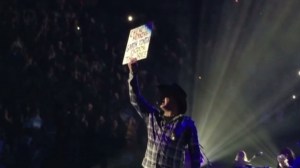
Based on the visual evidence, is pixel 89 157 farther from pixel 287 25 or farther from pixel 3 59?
pixel 287 25

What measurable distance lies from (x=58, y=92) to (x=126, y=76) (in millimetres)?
2985

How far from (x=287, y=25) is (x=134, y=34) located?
543 inches

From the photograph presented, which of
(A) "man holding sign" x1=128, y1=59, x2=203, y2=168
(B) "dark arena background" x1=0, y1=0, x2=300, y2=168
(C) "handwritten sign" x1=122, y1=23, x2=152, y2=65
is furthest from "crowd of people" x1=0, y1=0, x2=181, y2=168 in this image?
(A) "man holding sign" x1=128, y1=59, x2=203, y2=168

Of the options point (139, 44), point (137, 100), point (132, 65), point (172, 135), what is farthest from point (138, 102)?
point (139, 44)

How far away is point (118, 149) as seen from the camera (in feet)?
35.9

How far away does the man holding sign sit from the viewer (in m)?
4.21

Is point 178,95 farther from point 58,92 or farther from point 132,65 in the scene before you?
point 58,92

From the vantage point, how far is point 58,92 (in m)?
9.45

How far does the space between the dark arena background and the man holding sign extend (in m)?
2.65

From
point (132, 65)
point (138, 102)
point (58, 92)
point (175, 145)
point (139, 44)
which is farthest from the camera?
point (58, 92)

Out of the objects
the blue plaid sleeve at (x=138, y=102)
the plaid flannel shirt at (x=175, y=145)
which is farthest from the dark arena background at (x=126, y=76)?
the plaid flannel shirt at (x=175, y=145)

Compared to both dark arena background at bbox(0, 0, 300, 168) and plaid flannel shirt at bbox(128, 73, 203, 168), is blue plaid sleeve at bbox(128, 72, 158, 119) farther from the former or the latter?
dark arena background at bbox(0, 0, 300, 168)

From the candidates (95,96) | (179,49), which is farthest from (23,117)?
(179,49)

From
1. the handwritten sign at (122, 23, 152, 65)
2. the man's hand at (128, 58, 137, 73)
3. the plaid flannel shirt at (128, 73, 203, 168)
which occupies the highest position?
the handwritten sign at (122, 23, 152, 65)
